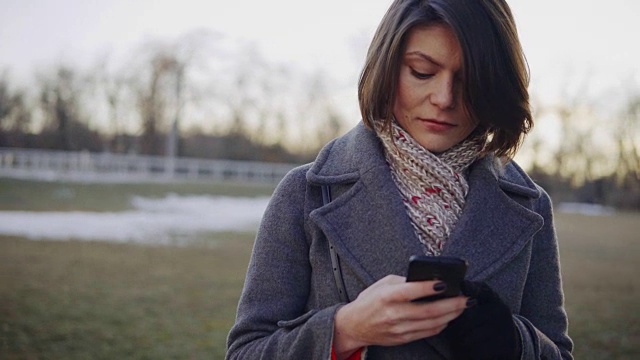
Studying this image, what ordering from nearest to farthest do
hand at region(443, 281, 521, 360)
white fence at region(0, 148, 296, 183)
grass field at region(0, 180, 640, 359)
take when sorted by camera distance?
hand at region(443, 281, 521, 360), grass field at region(0, 180, 640, 359), white fence at region(0, 148, 296, 183)

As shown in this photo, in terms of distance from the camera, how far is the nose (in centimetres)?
134

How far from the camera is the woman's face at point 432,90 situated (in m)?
1.33

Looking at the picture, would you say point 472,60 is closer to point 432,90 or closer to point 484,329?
point 432,90

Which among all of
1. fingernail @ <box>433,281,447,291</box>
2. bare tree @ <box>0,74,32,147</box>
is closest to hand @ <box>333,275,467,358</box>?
fingernail @ <box>433,281,447,291</box>

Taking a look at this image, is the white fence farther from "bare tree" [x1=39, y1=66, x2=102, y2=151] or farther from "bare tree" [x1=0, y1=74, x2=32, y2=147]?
"bare tree" [x1=39, y1=66, x2=102, y2=151]

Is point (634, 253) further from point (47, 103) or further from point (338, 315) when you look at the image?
point (47, 103)

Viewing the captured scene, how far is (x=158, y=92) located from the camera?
35.8 m

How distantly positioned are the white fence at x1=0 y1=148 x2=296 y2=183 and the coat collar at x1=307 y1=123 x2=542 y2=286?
2410 centimetres

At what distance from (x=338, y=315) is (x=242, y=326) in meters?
0.25

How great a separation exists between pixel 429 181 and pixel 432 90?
0.68 ft

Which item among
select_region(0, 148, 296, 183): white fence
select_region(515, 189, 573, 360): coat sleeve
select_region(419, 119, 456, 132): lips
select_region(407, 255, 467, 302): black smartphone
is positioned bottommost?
select_region(0, 148, 296, 183): white fence

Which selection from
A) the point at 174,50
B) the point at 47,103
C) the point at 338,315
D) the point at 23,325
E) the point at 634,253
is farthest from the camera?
the point at 174,50

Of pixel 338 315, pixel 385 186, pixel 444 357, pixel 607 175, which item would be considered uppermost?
pixel 385 186

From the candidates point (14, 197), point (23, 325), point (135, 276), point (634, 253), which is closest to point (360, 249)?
point (23, 325)
